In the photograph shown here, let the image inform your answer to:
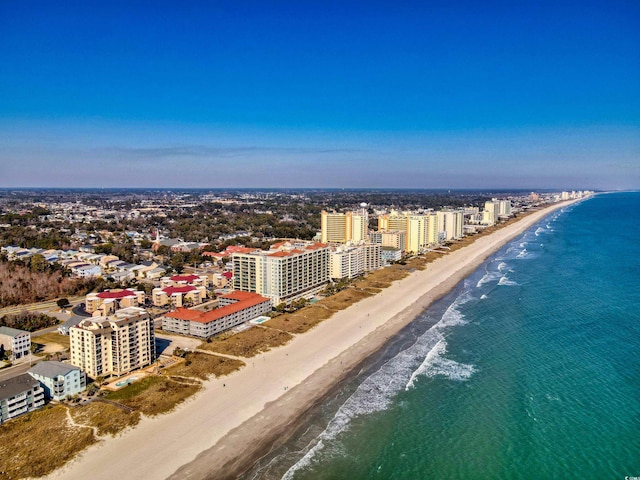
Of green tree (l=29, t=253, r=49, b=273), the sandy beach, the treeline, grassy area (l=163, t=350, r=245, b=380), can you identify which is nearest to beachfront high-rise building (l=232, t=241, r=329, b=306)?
the sandy beach

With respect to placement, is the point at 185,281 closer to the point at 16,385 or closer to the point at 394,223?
the point at 16,385

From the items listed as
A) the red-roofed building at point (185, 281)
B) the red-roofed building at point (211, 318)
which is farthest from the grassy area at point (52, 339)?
the red-roofed building at point (185, 281)

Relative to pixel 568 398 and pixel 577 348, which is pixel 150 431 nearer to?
pixel 568 398

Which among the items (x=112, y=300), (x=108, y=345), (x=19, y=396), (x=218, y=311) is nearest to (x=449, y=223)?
(x=218, y=311)

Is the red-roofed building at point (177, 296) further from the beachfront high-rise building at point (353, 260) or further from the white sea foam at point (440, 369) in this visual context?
the white sea foam at point (440, 369)

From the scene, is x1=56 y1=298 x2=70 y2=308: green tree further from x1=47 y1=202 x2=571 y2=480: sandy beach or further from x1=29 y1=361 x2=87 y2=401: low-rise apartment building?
x1=47 y1=202 x2=571 y2=480: sandy beach

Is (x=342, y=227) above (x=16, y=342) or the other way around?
above
